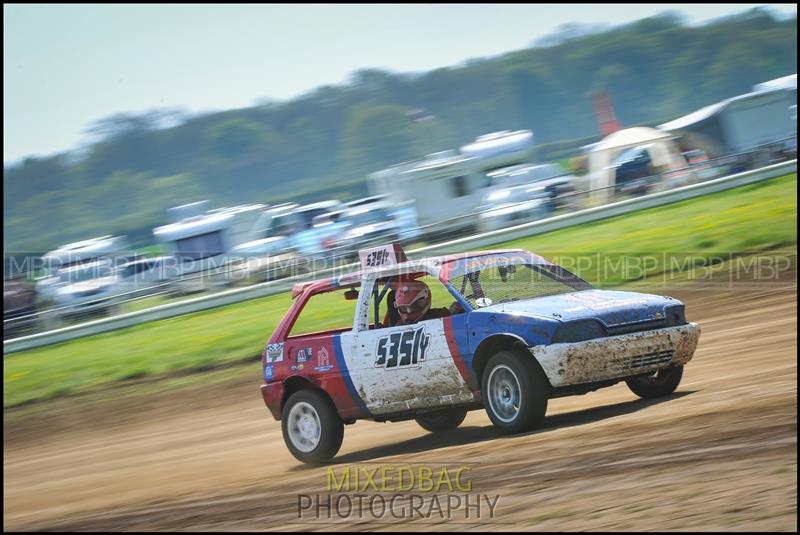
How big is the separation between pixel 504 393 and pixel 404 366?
0.95 metres

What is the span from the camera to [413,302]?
8.48 meters

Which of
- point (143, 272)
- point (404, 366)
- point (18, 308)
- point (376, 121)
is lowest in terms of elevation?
point (404, 366)

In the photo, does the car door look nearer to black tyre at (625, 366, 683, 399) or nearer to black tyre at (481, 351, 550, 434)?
black tyre at (481, 351, 550, 434)

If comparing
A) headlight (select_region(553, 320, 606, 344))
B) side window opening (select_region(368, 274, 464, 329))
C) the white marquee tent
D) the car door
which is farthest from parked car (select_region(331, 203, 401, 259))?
headlight (select_region(553, 320, 606, 344))

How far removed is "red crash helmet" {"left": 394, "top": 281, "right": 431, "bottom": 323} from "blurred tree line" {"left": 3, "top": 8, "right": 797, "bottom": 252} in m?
68.4

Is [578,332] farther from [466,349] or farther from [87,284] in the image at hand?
[87,284]

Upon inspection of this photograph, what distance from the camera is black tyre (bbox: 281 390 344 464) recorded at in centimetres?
874

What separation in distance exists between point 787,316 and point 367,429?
5.15 meters

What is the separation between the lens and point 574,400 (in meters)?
9.56

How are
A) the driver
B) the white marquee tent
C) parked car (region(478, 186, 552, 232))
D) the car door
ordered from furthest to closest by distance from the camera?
the white marquee tent
parked car (region(478, 186, 552, 232))
the driver
the car door

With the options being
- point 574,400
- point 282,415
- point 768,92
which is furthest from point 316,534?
point 768,92

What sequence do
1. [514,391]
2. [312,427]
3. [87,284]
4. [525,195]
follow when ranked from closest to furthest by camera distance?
[514,391], [312,427], [525,195], [87,284]

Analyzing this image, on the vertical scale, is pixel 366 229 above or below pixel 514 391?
above

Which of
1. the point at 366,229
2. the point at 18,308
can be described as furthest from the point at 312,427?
the point at 366,229
